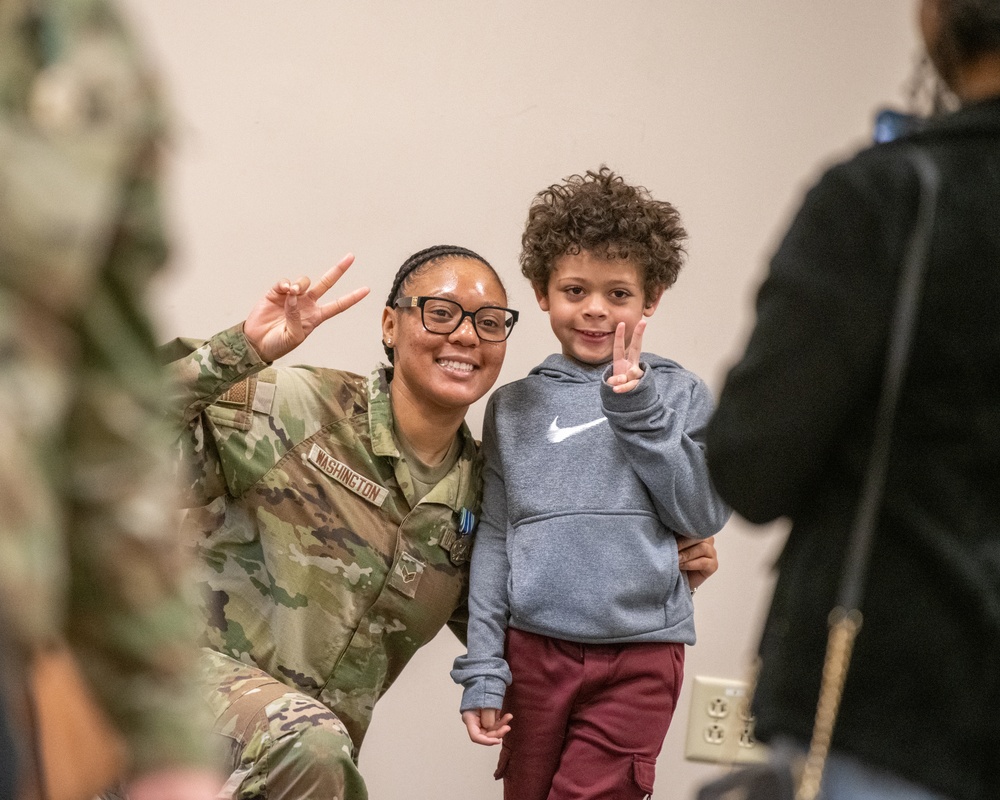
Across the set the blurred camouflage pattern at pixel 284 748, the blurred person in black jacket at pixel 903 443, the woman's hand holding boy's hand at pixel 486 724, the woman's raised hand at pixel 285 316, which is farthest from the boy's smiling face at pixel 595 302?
the blurred person in black jacket at pixel 903 443

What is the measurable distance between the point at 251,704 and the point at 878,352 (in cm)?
122

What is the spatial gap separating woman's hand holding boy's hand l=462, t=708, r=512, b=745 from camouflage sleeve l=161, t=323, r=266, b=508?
0.58 m

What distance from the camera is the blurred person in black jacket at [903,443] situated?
89 cm

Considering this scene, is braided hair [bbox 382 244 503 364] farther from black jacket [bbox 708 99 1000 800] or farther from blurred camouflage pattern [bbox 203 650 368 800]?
black jacket [bbox 708 99 1000 800]

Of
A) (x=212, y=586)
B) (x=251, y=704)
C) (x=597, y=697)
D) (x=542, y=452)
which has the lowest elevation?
(x=597, y=697)

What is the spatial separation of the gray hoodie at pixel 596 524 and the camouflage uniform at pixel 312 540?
122 millimetres

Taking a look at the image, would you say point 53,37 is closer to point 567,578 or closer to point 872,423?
point 872,423

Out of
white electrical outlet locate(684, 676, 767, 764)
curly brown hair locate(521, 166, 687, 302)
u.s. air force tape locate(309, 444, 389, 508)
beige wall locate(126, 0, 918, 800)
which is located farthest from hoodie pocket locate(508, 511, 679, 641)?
white electrical outlet locate(684, 676, 767, 764)

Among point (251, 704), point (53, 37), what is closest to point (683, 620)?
point (251, 704)

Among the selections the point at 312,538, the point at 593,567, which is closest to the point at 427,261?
the point at 312,538

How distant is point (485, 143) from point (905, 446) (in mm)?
1791

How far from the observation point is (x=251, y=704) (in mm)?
1804

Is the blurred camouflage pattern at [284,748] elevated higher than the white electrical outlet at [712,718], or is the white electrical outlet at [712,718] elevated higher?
the blurred camouflage pattern at [284,748]

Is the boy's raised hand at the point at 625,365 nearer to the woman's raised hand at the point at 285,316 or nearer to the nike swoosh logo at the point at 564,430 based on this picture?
the nike swoosh logo at the point at 564,430
